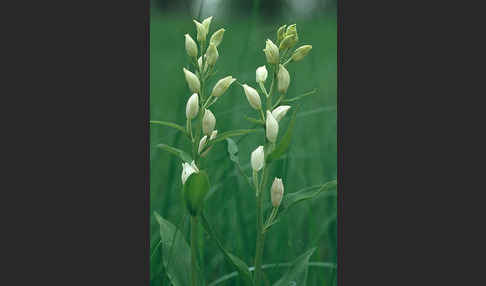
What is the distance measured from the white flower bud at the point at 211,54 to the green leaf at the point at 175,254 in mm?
521

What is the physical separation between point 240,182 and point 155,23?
66cm

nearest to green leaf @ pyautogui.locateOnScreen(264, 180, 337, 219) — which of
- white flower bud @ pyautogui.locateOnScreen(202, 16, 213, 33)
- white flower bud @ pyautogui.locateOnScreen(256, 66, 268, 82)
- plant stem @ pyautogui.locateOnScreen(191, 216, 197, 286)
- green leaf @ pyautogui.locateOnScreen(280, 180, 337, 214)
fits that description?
green leaf @ pyautogui.locateOnScreen(280, 180, 337, 214)

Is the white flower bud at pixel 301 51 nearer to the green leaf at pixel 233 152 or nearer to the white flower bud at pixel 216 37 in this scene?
the white flower bud at pixel 216 37

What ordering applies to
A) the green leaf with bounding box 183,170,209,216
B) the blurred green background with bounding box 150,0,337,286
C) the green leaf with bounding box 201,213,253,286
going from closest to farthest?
the green leaf with bounding box 183,170,209,216
the green leaf with bounding box 201,213,253,286
the blurred green background with bounding box 150,0,337,286

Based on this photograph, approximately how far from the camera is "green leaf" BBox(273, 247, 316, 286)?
74.6 inches

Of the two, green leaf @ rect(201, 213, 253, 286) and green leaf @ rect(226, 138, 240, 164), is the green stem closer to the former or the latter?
green leaf @ rect(201, 213, 253, 286)

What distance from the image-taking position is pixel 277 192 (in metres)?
1.85

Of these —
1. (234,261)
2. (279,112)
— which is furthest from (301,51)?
(234,261)

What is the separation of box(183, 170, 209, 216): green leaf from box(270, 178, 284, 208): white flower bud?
23cm

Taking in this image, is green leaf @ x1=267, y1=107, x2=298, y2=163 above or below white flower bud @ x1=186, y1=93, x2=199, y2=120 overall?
below

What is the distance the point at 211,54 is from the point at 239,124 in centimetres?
54

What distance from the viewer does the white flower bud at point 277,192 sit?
185 centimetres

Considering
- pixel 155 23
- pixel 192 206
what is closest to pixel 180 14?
pixel 155 23

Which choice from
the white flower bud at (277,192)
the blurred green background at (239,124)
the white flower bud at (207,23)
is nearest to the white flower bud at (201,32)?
the white flower bud at (207,23)
